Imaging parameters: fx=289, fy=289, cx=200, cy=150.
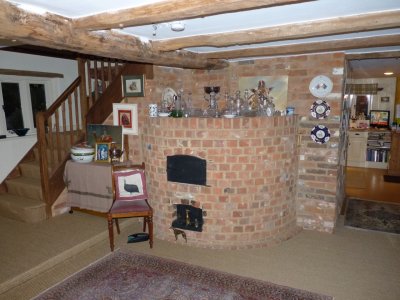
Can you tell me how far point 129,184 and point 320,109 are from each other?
255cm

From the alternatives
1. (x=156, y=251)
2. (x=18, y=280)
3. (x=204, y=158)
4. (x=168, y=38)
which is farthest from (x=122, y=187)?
(x=168, y=38)

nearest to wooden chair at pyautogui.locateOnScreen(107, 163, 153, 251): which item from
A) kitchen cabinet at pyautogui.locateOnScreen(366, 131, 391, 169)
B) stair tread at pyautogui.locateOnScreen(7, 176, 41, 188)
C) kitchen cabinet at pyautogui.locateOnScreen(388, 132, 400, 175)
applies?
stair tread at pyautogui.locateOnScreen(7, 176, 41, 188)

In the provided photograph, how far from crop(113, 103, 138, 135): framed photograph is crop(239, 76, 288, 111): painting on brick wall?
1.62 meters

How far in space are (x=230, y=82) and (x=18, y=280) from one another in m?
3.39

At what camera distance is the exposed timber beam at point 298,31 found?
6.79 ft

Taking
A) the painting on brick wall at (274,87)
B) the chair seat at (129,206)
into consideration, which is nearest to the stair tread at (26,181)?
the chair seat at (129,206)

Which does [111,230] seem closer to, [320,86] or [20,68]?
[320,86]

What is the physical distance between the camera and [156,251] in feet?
11.1

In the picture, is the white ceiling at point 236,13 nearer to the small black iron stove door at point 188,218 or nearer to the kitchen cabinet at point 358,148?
the small black iron stove door at point 188,218

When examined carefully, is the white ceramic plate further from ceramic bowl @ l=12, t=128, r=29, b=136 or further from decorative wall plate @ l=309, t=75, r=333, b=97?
ceramic bowl @ l=12, t=128, r=29, b=136

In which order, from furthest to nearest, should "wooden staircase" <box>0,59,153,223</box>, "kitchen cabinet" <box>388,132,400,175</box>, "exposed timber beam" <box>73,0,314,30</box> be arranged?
"kitchen cabinet" <box>388,132,400,175</box>, "wooden staircase" <box>0,59,153,223</box>, "exposed timber beam" <box>73,0,314,30</box>

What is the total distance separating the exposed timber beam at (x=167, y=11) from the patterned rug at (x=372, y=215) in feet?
11.8

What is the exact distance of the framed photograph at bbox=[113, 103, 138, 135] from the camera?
3959 millimetres

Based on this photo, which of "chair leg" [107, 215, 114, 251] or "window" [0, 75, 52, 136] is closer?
"chair leg" [107, 215, 114, 251]
